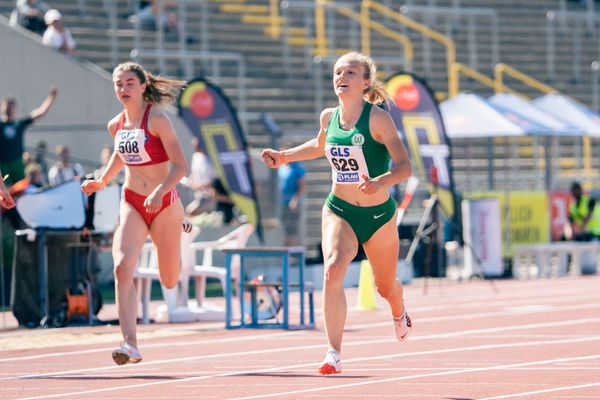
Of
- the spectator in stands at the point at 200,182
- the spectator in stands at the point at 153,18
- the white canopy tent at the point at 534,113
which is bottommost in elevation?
the spectator in stands at the point at 200,182

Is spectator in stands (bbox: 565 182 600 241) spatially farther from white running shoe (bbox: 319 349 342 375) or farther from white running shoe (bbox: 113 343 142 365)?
white running shoe (bbox: 319 349 342 375)

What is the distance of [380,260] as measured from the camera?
986cm

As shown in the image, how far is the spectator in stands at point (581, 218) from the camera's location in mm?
24672

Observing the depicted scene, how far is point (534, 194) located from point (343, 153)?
15990 mm

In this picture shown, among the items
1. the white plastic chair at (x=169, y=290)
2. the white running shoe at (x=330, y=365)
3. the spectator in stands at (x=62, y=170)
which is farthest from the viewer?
A: the spectator in stands at (x=62, y=170)

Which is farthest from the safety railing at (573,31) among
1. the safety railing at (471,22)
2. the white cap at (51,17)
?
the white cap at (51,17)

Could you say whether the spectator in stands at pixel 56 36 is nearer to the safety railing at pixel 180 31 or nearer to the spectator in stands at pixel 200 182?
the safety railing at pixel 180 31

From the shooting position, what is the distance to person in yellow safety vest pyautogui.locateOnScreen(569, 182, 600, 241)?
24703 millimetres

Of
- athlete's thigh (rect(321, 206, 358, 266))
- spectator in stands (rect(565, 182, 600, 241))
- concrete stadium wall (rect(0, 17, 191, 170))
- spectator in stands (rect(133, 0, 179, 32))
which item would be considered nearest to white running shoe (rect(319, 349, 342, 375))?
athlete's thigh (rect(321, 206, 358, 266))

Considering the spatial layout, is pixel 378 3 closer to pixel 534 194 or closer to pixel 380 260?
pixel 534 194

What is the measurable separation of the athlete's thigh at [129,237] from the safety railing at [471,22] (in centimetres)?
2233

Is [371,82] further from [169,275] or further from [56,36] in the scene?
[56,36]

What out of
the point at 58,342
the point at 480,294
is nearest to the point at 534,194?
the point at 480,294

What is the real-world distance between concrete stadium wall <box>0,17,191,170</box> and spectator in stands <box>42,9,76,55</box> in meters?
0.30
